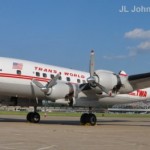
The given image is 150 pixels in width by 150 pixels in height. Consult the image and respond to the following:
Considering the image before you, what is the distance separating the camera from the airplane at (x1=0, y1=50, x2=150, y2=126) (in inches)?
841

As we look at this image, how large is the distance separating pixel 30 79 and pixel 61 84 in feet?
6.76

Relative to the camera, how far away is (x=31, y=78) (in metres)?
22.1

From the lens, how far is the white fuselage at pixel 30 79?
21.6 metres

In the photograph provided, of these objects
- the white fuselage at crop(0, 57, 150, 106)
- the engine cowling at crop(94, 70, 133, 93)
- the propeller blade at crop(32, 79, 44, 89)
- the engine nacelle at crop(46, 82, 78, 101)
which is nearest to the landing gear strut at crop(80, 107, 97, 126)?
the white fuselage at crop(0, 57, 150, 106)

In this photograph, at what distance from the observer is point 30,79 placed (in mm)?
22031

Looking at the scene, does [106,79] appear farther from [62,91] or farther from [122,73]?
[62,91]

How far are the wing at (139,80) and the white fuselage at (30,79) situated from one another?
1.94 metres

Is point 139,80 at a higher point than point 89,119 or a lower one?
higher

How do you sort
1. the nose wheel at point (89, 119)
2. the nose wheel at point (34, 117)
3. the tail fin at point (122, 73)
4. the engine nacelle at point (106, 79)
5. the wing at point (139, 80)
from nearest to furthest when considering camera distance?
the wing at point (139, 80)
the engine nacelle at point (106, 79)
the tail fin at point (122, 73)
the nose wheel at point (89, 119)
the nose wheel at point (34, 117)

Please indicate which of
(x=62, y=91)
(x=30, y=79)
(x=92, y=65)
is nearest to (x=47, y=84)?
(x=62, y=91)

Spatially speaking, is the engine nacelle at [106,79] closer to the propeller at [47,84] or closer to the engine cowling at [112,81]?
the engine cowling at [112,81]

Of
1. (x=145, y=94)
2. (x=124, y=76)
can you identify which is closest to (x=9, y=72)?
(x=124, y=76)

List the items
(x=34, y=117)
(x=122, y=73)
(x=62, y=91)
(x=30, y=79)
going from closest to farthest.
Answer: (x=62, y=91), (x=30, y=79), (x=122, y=73), (x=34, y=117)

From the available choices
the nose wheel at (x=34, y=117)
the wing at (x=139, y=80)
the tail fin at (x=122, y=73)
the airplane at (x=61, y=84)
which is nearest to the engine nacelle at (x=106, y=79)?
the airplane at (x=61, y=84)
